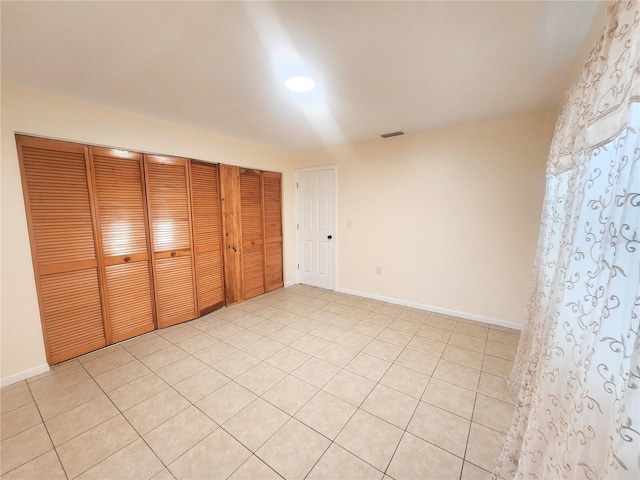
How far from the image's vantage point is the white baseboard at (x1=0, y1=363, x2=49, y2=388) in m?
1.98

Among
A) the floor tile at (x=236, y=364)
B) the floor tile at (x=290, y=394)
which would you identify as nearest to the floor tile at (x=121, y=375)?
Answer: the floor tile at (x=236, y=364)

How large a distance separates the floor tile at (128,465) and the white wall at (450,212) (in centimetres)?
305

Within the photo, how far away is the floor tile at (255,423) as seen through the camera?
1531 millimetres

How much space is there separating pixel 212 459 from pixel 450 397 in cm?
165

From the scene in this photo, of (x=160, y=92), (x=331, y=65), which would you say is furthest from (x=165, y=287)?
(x=331, y=65)

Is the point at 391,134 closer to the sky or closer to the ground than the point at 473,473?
closer to the sky

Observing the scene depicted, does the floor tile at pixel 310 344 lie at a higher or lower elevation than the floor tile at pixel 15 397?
higher

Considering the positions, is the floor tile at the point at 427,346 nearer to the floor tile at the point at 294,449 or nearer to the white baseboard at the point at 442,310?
the white baseboard at the point at 442,310

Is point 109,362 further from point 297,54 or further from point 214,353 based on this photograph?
point 297,54

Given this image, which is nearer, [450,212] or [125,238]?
[125,238]

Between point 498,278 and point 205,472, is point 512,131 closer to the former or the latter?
point 498,278

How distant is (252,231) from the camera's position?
12.7 feet

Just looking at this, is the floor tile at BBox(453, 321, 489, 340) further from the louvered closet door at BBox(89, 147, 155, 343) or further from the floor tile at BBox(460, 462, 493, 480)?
the louvered closet door at BBox(89, 147, 155, 343)

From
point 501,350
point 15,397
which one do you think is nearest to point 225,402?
point 15,397
